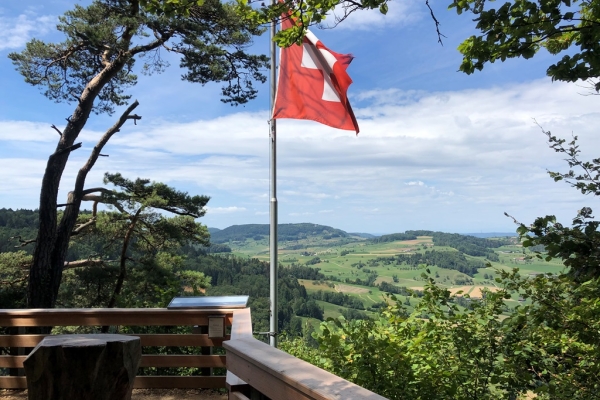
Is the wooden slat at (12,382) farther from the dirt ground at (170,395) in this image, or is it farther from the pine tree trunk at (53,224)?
the pine tree trunk at (53,224)

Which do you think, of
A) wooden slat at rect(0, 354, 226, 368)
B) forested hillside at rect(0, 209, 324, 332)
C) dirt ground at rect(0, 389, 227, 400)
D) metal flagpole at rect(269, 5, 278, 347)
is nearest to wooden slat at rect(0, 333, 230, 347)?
wooden slat at rect(0, 354, 226, 368)

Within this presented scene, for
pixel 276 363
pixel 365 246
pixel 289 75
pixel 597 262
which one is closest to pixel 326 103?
pixel 289 75

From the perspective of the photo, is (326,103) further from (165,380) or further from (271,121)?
(165,380)

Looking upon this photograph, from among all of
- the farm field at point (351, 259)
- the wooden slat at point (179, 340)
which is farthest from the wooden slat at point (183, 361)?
the farm field at point (351, 259)

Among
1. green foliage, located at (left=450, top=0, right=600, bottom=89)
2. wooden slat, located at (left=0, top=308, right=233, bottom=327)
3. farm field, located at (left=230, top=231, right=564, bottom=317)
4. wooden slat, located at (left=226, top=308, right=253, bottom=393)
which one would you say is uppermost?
green foliage, located at (left=450, top=0, right=600, bottom=89)

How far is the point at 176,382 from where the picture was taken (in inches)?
177

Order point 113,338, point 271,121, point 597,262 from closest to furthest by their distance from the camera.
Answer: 1. point 113,338
2. point 597,262
3. point 271,121

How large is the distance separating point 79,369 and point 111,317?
213cm

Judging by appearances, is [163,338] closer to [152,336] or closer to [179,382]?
[152,336]

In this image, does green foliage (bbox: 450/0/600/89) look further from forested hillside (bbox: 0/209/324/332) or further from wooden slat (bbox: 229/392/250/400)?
forested hillside (bbox: 0/209/324/332)

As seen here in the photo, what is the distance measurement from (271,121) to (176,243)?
33.5 ft

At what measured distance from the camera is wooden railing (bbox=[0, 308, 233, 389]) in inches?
171

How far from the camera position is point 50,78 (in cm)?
1332

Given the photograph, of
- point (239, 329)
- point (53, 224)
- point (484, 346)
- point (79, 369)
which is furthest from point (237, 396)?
point (53, 224)
